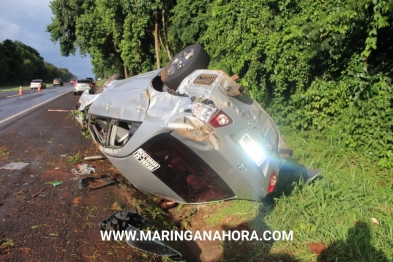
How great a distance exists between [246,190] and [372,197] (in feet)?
5.68

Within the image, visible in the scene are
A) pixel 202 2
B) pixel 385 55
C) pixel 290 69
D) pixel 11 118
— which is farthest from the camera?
pixel 202 2

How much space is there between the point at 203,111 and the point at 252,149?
63 cm

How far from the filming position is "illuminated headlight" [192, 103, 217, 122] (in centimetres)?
313

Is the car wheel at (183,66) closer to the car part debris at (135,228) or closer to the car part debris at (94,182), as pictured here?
the car part debris at (135,228)

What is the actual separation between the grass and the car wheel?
→ 179 cm

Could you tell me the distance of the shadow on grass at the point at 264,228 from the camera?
348cm

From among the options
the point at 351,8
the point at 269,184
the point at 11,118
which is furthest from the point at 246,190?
the point at 11,118

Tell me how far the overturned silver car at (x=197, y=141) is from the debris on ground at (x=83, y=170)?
1.21 metres

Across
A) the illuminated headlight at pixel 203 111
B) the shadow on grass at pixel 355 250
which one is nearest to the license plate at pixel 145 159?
the illuminated headlight at pixel 203 111

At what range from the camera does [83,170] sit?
5.36m

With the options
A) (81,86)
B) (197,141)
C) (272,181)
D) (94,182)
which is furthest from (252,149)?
(81,86)

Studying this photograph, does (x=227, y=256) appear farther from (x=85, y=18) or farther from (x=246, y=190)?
(x=85, y=18)

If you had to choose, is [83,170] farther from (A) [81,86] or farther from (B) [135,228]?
(A) [81,86]

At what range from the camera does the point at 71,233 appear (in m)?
3.40
